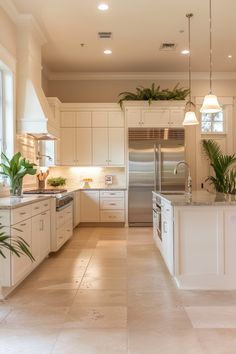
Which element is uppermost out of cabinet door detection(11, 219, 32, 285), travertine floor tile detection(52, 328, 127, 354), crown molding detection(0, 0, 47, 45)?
crown molding detection(0, 0, 47, 45)

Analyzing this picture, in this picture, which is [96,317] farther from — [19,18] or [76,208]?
[19,18]

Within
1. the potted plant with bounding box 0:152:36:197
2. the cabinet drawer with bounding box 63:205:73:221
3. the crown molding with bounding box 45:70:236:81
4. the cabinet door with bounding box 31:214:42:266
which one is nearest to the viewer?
the cabinet door with bounding box 31:214:42:266

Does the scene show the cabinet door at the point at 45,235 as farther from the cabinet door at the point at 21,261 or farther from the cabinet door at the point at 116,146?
the cabinet door at the point at 116,146

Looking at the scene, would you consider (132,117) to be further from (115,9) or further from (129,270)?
(129,270)

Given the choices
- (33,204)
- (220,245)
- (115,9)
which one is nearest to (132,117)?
(115,9)

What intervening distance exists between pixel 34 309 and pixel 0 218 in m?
0.91

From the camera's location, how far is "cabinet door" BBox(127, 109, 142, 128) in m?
7.30

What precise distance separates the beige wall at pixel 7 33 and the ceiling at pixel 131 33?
248 mm

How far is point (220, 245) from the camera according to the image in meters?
3.42

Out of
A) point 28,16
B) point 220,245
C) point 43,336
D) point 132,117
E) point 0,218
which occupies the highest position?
point 28,16

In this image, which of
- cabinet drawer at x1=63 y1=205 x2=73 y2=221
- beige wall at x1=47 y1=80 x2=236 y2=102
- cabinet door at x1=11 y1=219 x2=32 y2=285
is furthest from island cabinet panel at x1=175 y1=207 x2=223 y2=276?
beige wall at x1=47 y1=80 x2=236 y2=102

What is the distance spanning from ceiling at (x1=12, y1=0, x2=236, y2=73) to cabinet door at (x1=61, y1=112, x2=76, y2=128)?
1.01 m

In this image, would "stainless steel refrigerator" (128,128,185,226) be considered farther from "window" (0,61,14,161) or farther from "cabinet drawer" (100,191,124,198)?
"window" (0,61,14,161)

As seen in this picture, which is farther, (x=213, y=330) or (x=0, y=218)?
(x=0, y=218)
